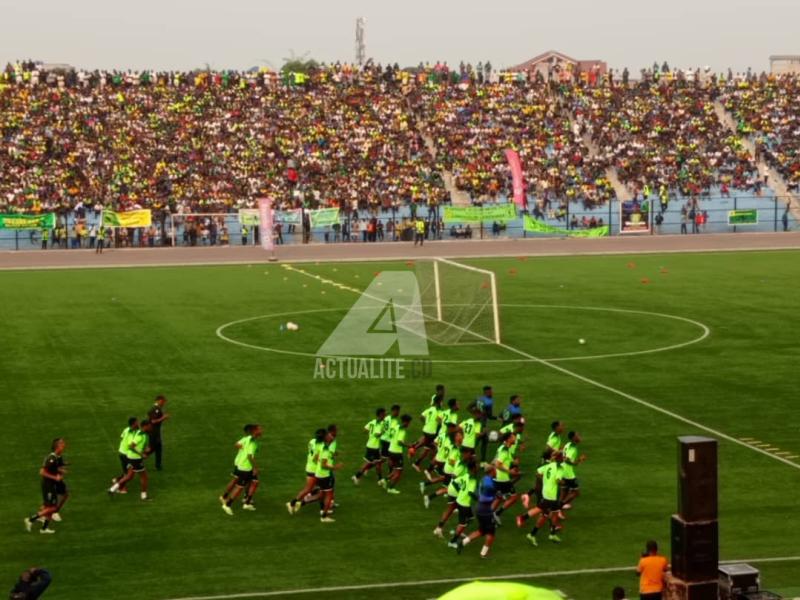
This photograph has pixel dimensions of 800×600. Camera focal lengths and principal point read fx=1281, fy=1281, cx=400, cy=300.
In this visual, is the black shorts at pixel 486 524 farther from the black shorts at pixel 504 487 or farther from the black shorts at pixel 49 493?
the black shorts at pixel 49 493

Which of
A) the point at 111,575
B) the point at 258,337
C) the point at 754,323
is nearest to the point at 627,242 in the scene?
the point at 754,323

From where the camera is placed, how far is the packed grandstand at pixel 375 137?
8031cm

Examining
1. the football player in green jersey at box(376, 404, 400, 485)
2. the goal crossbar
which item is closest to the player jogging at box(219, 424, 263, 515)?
the football player in green jersey at box(376, 404, 400, 485)

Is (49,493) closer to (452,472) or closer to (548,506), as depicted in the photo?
(452,472)

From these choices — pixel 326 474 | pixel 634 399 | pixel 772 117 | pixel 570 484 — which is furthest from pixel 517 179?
pixel 326 474

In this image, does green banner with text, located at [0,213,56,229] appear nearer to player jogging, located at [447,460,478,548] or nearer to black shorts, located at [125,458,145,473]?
black shorts, located at [125,458,145,473]

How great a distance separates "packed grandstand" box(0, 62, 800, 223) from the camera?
8031 cm

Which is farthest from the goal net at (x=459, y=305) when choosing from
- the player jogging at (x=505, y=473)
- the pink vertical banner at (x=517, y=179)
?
the pink vertical banner at (x=517, y=179)

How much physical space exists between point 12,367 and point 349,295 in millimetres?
18389

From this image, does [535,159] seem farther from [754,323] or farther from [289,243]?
[754,323]

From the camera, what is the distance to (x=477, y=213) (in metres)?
79.1

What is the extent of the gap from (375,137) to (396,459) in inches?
2588

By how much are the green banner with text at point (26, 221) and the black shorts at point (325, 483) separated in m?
57.0

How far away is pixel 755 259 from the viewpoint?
64.6 meters
